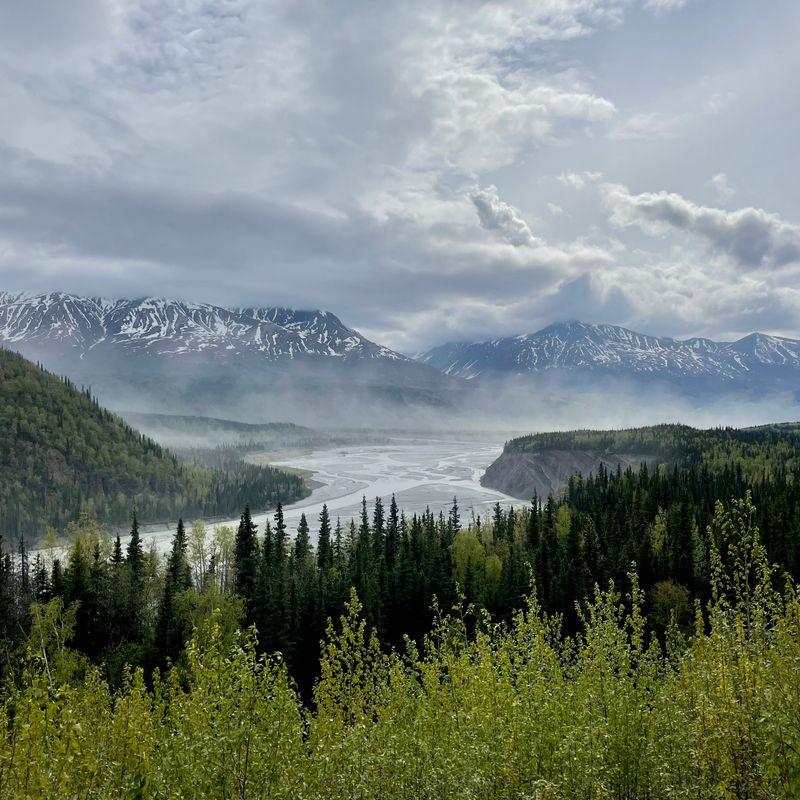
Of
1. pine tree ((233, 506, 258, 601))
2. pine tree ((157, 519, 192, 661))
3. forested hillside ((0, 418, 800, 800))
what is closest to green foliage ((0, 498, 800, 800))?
forested hillside ((0, 418, 800, 800))

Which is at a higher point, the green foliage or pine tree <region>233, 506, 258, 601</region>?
the green foliage

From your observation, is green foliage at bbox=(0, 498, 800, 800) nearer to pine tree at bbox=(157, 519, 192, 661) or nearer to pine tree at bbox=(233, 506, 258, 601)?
pine tree at bbox=(157, 519, 192, 661)

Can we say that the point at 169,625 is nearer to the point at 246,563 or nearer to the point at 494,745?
the point at 246,563

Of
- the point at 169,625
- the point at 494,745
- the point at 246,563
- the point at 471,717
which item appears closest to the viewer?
the point at 494,745

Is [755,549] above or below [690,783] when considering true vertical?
above

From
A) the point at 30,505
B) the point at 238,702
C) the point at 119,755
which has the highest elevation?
the point at 238,702

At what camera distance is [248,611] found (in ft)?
253

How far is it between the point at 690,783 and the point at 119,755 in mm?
17215

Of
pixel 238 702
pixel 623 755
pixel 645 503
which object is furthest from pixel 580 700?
pixel 645 503

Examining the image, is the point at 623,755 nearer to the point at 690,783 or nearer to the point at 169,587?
the point at 690,783

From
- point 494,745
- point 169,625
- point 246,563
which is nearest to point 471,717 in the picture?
point 494,745

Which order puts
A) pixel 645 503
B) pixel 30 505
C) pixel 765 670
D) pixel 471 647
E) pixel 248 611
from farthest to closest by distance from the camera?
pixel 30 505 < pixel 645 503 < pixel 248 611 < pixel 471 647 < pixel 765 670

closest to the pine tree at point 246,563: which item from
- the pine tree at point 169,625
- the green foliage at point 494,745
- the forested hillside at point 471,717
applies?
the pine tree at point 169,625

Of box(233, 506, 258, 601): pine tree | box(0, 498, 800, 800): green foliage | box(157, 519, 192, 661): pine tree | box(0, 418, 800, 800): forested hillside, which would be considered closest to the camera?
box(0, 498, 800, 800): green foliage
